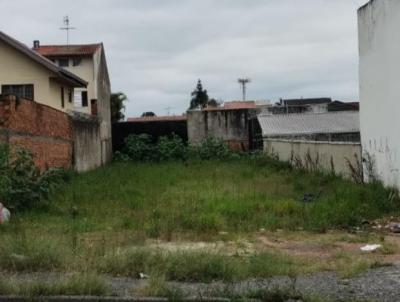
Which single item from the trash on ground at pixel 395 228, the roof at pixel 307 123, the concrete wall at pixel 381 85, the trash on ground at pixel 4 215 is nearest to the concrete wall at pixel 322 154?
the concrete wall at pixel 381 85

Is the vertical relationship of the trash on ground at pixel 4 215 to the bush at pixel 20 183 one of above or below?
below

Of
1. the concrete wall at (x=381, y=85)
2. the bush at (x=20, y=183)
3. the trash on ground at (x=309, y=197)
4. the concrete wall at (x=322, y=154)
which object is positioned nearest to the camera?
the bush at (x=20, y=183)

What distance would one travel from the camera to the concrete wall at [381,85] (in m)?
13.7

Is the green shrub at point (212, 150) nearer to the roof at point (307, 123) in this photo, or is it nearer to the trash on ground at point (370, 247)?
the roof at point (307, 123)

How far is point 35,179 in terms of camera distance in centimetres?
1308

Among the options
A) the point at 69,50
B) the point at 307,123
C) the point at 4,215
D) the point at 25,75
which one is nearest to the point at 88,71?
the point at 69,50

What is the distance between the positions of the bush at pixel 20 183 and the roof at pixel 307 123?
61.2ft

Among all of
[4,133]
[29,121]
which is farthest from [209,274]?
[29,121]

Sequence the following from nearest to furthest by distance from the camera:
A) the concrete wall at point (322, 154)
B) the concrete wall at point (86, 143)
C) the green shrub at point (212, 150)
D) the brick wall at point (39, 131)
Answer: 1. the brick wall at point (39, 131)
2. the concrete wall at point (322, 154)
3. the concrete wall at point (86, 143)
4. the green shrub at point (212, 150)

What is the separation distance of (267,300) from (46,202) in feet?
26.8

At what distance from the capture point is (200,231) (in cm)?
1037

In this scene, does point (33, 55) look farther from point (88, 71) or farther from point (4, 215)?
point (4, 215)

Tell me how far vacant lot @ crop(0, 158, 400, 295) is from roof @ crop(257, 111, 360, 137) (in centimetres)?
1196

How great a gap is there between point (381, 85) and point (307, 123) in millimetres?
18223
